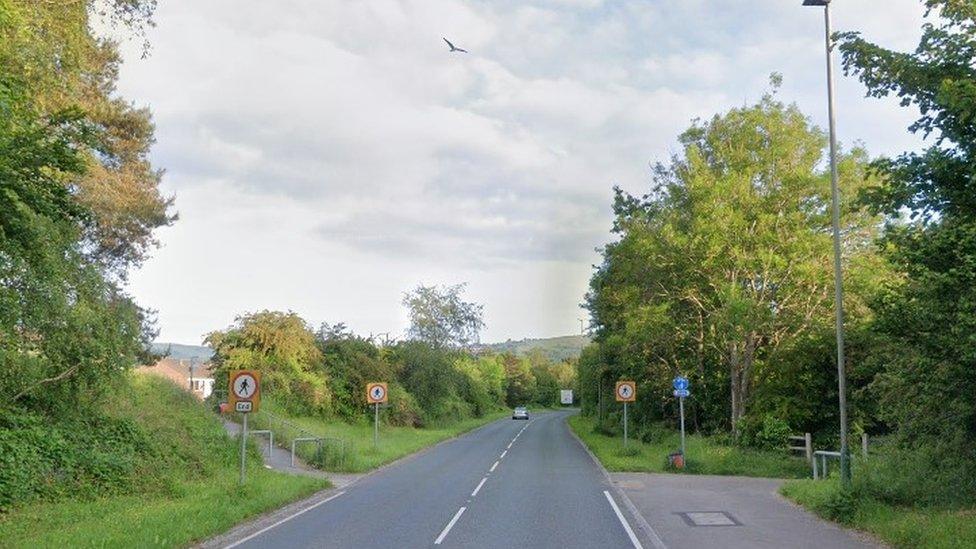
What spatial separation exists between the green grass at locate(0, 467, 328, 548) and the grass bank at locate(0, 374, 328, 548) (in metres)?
0.02

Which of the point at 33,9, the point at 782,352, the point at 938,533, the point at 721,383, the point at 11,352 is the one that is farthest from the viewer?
the point at 721,383

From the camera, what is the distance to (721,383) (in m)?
38.7

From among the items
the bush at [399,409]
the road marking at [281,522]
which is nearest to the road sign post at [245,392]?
the road marking at [281,522]

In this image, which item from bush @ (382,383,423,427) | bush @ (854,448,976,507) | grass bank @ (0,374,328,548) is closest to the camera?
grass bank @ (0,374,328,548)

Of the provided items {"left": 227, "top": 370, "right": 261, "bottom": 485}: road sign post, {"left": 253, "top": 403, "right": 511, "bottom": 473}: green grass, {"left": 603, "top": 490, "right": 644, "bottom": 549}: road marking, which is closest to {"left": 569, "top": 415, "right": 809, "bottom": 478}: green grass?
{"left": 603, "top": 490, "right": 644, "bottom": 549}: road marking

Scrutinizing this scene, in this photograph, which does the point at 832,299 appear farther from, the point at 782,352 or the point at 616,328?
the point at 616,328

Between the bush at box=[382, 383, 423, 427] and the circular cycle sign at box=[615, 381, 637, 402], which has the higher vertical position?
the circular cycle sign at box=[615, 381, 637, 402]

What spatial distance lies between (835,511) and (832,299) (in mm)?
19522

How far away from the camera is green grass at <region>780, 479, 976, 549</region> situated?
10.6m

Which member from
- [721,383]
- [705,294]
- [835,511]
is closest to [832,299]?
[705,294]

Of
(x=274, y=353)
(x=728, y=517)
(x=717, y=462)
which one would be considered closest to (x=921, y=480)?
(x=728, y=517)

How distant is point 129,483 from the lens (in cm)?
1683

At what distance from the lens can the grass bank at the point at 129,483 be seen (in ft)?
40.3

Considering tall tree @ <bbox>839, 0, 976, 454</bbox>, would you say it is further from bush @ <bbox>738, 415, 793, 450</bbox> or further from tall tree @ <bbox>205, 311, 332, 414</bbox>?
tall tree @ <bbox>205, 311, 332, 414</bbox>
